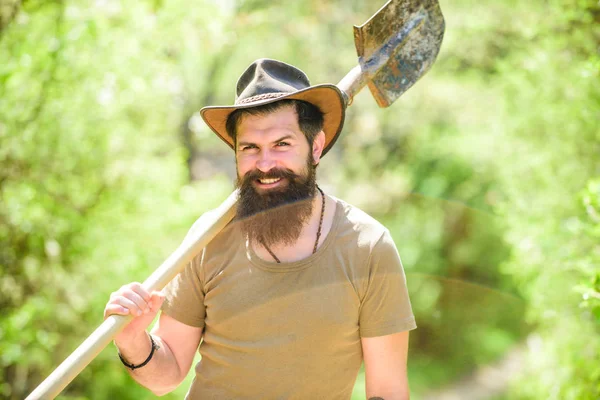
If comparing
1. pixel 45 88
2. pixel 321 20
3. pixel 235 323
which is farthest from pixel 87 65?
pixel 321 20

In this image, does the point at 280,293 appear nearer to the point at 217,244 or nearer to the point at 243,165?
the point at 217,244

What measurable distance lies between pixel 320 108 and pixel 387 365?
1.08 metres

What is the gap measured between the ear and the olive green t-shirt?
33 centimetres

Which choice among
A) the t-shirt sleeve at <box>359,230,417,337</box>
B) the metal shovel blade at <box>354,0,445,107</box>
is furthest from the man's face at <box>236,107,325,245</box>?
the metal shovel blade at <box>354,0,445,107</box>

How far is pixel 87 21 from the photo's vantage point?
4484 millimetres

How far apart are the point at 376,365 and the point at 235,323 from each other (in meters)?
0.57

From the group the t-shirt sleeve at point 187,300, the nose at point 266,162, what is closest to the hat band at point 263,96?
the nose at point 266,162

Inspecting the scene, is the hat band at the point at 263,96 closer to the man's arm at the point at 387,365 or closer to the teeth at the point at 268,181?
the teeth at the point at 268,181

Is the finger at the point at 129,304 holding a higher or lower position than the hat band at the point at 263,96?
lower

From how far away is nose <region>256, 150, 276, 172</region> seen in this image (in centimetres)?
248

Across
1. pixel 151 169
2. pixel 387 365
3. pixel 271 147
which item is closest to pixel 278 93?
pixel 271 147

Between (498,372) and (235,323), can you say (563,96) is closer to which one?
(235,323)

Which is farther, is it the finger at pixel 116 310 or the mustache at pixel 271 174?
the mustache at pixel 271 174

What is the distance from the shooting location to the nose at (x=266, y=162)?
8.14 ft
